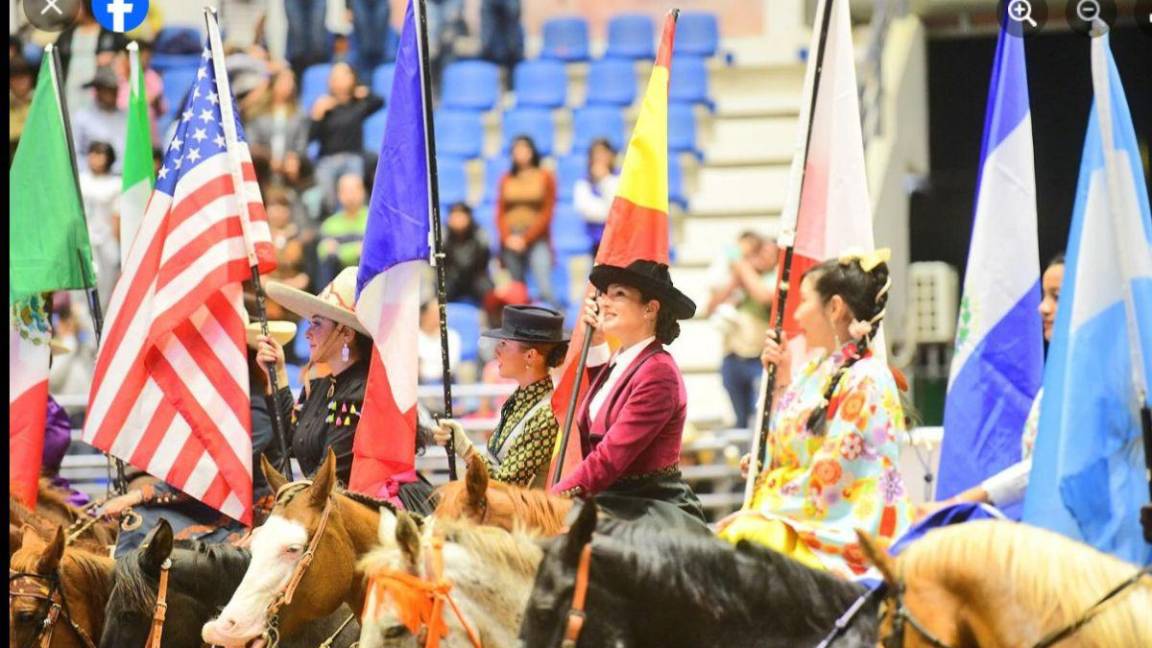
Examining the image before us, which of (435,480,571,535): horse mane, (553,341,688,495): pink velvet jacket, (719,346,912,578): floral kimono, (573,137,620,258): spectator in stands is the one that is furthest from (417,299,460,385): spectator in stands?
(719,346,912,578): floral kimono

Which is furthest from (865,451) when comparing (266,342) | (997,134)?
(266,342)

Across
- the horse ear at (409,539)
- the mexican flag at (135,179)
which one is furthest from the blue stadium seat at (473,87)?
the horse ear at (409,539)

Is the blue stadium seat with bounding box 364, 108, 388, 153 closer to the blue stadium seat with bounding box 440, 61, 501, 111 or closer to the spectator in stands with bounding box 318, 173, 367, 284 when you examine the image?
the blue stadium seat with bounding box 440, 61, 501, 111

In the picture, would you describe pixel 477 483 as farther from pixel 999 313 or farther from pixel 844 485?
pixel 999 313

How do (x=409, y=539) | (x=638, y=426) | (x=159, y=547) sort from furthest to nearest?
1. (x=159, y=547)
2. (x=638, y=426)
3. (x=409, y=539)

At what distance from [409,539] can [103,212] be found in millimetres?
9783

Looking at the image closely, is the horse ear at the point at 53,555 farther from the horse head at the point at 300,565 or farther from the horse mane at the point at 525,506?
the horse mane at the point at 525,506

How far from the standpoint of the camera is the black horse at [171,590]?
22.5ft

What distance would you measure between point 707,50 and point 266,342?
8880mm

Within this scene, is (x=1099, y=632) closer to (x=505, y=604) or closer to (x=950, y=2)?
(x=505, y=604)

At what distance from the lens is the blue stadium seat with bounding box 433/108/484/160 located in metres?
16.4

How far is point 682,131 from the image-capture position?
15.8 metres

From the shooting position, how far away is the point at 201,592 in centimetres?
693

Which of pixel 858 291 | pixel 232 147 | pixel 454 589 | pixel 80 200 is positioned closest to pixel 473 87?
pixel 80 200
